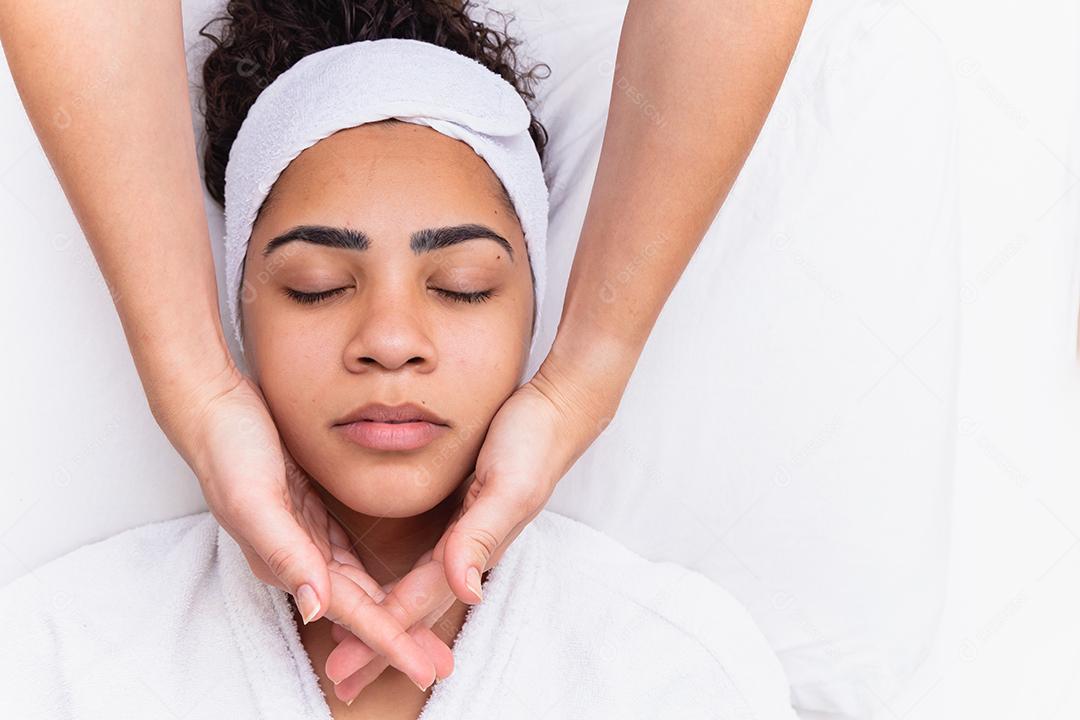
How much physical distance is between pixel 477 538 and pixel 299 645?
14.8 inches

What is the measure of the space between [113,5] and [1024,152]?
4.12 feet

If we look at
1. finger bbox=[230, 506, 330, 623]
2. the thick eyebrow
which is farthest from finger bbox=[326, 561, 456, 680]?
the thick eyebrow

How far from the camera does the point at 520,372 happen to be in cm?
126

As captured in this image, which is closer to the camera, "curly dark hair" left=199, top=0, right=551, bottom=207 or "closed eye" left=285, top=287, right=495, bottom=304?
"closed eye" left=285, top=287, right=495, bottom=304

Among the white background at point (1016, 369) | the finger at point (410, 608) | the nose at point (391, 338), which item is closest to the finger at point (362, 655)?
the finger at point (410, 608)

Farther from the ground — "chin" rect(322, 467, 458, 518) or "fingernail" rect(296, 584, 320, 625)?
"chin" rect(322, 467, 458, 518)

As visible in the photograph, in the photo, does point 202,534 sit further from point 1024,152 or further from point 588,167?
point 1024,152

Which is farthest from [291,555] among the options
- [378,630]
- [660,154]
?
[660,154]

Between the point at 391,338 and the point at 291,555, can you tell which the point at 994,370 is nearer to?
the point at 391,338

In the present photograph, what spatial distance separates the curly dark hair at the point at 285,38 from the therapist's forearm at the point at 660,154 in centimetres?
29

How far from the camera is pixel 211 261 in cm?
126

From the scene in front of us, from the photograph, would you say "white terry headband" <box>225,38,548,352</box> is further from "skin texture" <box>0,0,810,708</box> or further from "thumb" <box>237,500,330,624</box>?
"thumb" <box>237,500,330,624</box>

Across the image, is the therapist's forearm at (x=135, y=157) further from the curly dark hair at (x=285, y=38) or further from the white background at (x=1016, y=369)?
the white background at (x=1016, y=369)

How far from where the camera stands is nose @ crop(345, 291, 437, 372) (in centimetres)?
112
